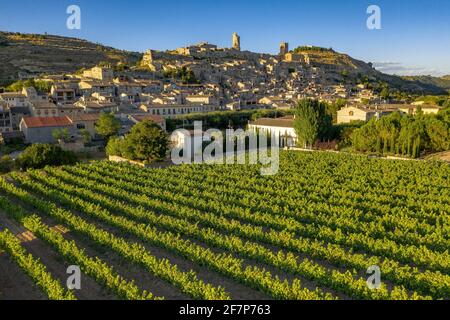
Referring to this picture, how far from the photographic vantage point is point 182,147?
137 feet

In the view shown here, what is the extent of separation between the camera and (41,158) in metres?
32.9

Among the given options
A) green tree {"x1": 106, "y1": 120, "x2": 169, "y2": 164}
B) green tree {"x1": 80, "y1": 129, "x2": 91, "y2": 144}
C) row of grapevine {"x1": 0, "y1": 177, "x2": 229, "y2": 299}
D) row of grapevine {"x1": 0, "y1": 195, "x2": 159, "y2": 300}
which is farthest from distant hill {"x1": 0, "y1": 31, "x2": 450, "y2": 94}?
row of grapevine {"x1": 0, "y1": 195, "x2": 159, "y2": 300}

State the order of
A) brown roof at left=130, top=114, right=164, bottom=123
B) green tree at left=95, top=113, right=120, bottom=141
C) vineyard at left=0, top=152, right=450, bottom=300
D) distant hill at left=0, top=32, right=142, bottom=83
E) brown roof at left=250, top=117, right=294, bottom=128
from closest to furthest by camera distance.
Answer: vineyard at left=0, top=152, right=450, bottom=300 → green tree at left=95, top=113, right=120, bottom=141 → brown roof at left=250, top=117, right=294, bottom=128 → brown roof at left=130, top=114, right=164, bottom=123 → distant hill at left=0, top=32, right=142, bottom=83

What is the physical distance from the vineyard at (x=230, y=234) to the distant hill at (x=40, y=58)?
244ft

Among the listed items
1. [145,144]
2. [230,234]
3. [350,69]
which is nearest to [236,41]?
[350,69]

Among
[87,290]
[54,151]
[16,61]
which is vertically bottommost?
[87,290]

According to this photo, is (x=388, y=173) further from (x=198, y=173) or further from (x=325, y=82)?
(x=325, y=82)

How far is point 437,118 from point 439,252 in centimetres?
3235

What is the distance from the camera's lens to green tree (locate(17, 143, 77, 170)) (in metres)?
32.8

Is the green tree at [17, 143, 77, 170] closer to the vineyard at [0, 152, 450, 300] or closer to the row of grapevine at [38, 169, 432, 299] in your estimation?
the vineyard at [0, 152, 450, 300]

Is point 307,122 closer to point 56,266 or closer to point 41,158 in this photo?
point 41,158

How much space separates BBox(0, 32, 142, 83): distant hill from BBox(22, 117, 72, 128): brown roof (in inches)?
1674

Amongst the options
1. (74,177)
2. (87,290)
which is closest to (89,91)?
(74,177)
